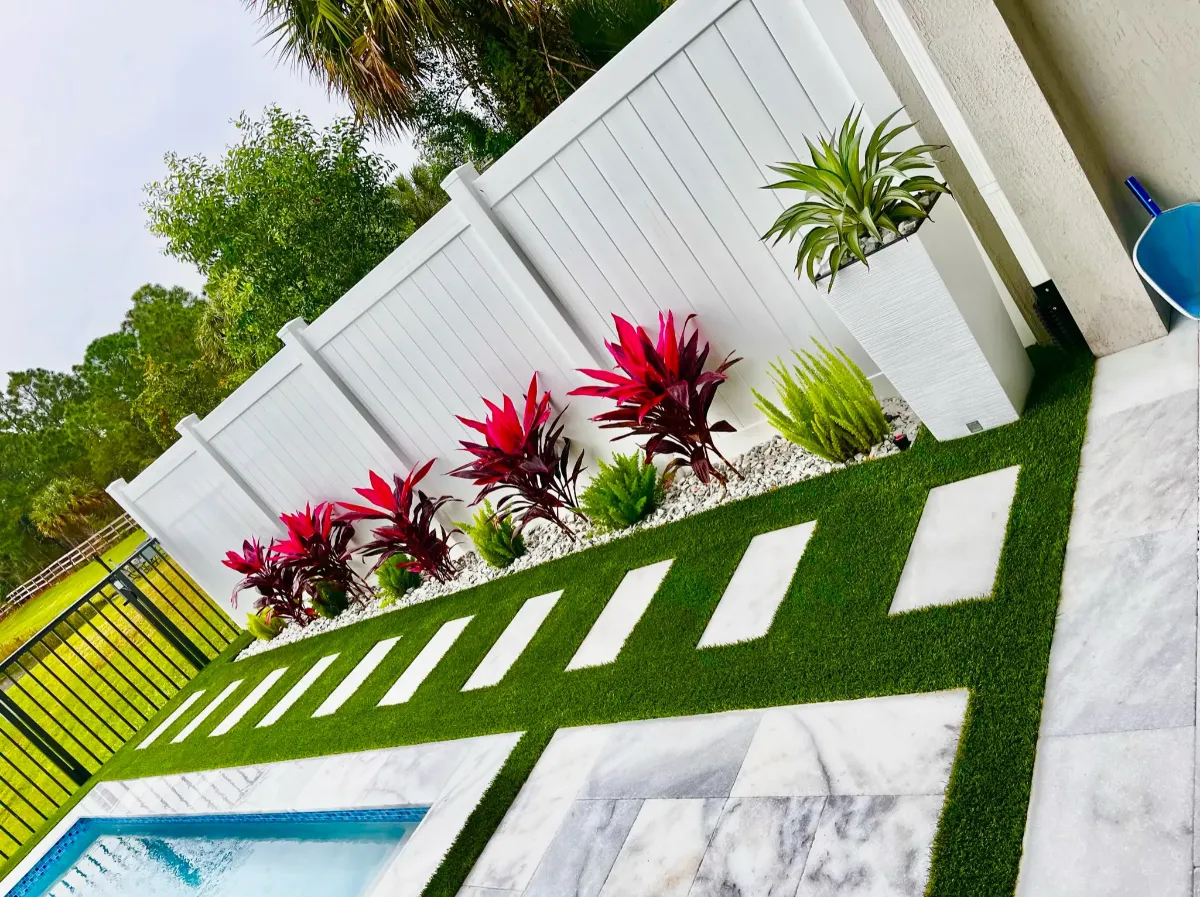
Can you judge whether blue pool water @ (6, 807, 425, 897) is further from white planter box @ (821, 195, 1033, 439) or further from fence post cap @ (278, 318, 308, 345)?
fence post cap @ (278, 318, 308, 345)

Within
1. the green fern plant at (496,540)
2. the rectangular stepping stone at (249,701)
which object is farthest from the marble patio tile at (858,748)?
the rectangular stepping stone at (249,701)

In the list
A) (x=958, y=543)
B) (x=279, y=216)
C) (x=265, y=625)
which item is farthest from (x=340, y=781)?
(x=279, y=216)

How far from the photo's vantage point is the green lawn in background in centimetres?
1838

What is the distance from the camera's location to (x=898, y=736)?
5.94 feet

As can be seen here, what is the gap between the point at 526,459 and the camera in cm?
438

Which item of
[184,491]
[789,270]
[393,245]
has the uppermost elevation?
[393,245]

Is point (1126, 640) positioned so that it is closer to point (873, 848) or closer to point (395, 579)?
point (873, 848)

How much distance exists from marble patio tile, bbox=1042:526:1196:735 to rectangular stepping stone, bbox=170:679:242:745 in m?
5.78

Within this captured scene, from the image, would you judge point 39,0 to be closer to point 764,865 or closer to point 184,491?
point 184,491

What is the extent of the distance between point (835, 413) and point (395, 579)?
3.51 metres

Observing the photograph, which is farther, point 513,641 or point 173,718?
point 173,718

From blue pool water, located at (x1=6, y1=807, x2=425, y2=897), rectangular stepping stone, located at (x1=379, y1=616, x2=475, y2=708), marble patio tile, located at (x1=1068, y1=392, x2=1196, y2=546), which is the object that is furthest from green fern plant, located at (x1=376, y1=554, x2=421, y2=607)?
marble patio tile, located at (x1=1068, y1=392, x2=1196, y2=546)

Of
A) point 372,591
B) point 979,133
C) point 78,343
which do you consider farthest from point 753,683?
point 78,343

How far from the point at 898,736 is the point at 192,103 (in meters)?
19.7
